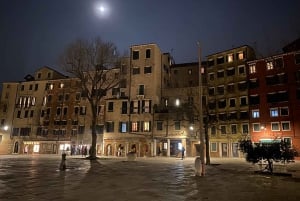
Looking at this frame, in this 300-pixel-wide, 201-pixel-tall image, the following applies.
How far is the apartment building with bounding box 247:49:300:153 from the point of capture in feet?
142

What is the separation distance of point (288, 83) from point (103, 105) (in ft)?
118

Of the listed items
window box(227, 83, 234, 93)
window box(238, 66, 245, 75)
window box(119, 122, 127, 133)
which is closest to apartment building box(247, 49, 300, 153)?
window box(238, 66, 245, 75)

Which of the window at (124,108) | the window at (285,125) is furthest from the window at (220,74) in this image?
the window at (124,108)

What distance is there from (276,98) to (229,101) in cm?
856

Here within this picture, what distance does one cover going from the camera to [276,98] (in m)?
45.8

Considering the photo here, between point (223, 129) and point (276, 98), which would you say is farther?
point (223, 129)

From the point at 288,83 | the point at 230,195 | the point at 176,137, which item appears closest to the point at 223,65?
the point at 288,83

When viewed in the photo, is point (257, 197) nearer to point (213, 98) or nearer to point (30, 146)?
point (213, 98)

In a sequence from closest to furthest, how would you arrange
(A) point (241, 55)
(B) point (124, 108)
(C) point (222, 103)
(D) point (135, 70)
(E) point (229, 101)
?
(E) point (229, 101)
(A) point (241, 55)
(C) point (222, 103)
(B) point (124, 108)
(D) point (135, 70)

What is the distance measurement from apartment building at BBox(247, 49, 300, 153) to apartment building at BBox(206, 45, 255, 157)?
5.41ft

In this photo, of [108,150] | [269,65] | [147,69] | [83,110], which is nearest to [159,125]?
[147,69]

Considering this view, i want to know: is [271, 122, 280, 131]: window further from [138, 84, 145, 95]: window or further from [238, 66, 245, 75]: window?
[138, 84, 145, 95]: window

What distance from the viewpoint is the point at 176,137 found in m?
49.7

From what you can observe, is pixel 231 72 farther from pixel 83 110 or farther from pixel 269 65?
pixel 83 110
